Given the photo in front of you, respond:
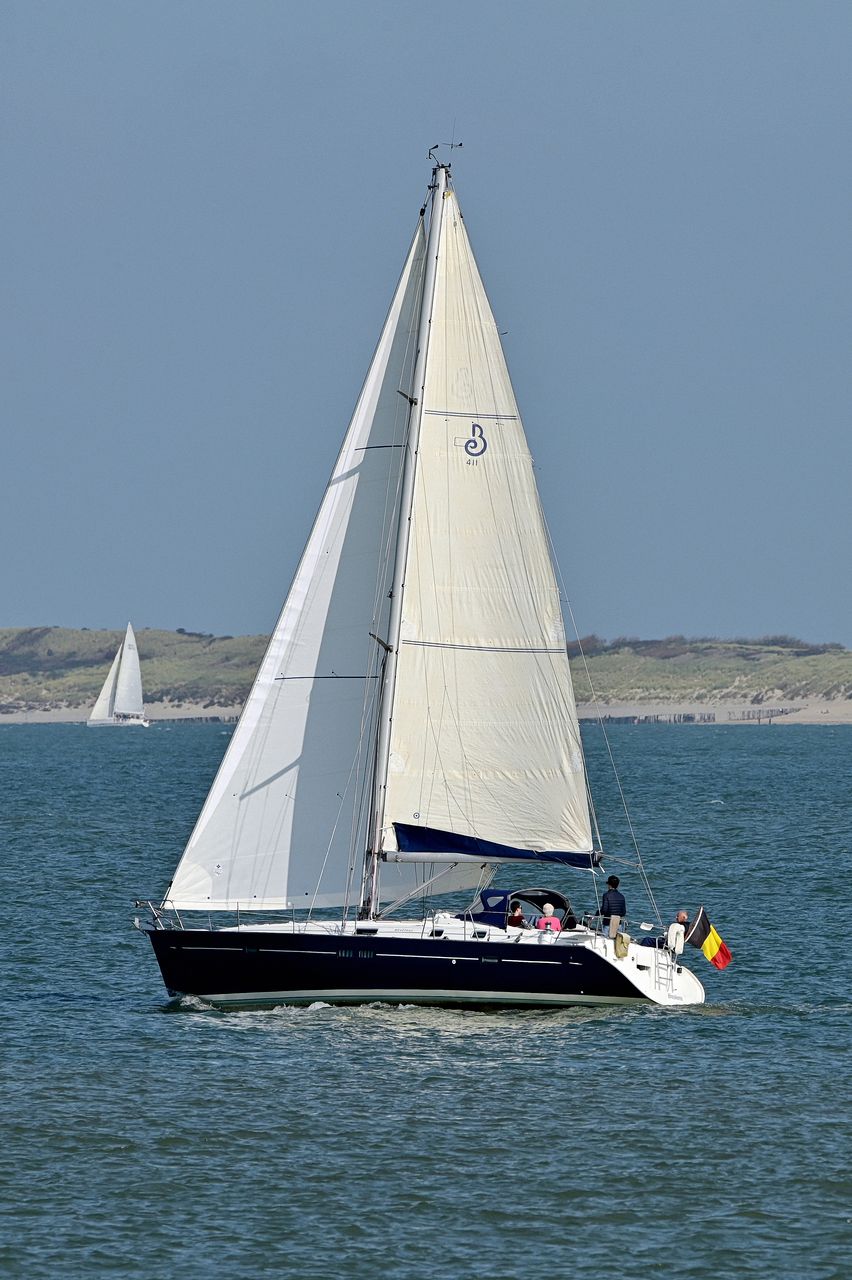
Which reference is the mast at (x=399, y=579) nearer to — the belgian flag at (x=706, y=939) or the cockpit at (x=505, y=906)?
the cockpit at (x=505, y=906)

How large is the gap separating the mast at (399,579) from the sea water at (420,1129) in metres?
2.89

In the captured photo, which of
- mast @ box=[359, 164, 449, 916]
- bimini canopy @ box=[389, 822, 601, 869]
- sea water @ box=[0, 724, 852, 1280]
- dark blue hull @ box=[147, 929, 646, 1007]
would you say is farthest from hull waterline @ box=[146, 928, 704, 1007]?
bimini canopy @ box=[389, 822, 601, 869]

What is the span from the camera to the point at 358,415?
33.2 m

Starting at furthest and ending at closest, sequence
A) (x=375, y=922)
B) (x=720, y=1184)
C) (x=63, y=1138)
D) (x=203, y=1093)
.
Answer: (x=375, y=922) < (x=203, y=1093) < (x=63, y=1138) < (x=720, y=1184)

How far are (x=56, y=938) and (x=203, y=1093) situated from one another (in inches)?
660

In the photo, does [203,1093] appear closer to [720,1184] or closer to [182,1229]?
[182,1229]

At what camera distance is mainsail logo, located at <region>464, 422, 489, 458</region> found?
32781 mm

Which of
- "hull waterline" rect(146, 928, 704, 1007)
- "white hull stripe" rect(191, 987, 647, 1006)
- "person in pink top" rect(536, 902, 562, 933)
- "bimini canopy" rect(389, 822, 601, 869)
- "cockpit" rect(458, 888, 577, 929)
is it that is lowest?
"white hull stripe" rect(191, 987, 647, 1006)

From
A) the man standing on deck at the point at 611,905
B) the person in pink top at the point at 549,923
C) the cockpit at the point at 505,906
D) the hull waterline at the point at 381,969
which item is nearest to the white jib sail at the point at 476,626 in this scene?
the man standing on deck at the point at 611,905

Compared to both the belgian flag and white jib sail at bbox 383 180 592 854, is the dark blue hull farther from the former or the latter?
white jib sail at bbox 383 180 592 854

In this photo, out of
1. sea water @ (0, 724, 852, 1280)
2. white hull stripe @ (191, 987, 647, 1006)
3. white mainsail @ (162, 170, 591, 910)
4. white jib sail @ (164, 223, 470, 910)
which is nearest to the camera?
sea water @ (0, 724, 852, 1280)

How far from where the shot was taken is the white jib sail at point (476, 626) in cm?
3250

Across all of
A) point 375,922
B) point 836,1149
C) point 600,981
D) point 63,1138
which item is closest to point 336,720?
point 375,922

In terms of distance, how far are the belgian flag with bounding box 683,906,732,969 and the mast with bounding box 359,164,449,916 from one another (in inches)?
231
